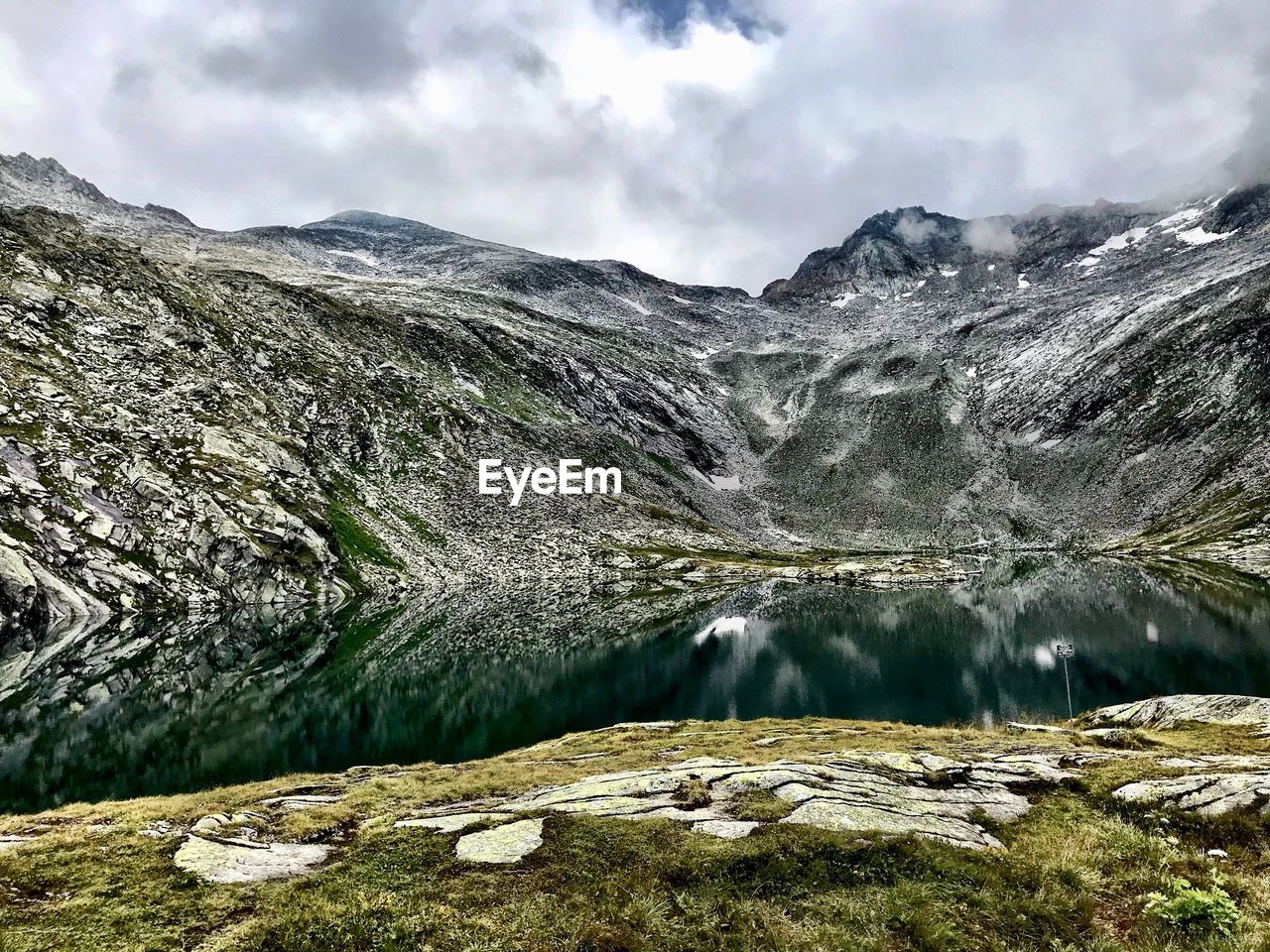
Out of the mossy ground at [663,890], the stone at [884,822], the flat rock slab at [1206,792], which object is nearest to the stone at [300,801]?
the mossy ground at [663,890]

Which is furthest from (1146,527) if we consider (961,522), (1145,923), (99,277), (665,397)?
(99,277)

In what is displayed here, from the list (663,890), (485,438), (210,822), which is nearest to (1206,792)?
(663,890)

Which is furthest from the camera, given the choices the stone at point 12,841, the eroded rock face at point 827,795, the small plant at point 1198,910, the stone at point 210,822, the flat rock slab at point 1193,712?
the flat rock slab at point 1193,712

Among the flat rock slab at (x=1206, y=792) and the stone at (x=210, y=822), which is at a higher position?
the stone at (x=210, y=822)

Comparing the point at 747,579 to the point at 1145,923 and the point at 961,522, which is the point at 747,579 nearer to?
the point at 961,522

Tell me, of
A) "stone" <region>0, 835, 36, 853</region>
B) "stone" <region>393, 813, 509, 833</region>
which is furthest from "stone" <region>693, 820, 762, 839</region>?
"stone" <region>0, 835, 36, 853</region>

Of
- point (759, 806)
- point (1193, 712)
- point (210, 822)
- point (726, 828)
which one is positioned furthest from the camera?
point (1193, 712)

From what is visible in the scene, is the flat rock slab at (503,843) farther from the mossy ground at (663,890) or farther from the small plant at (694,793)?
the small plant at (694,793)

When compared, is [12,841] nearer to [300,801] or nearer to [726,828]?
[300,801]

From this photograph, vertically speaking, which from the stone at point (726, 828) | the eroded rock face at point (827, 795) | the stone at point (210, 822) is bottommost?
the eroded rock face at point (827, 795)
